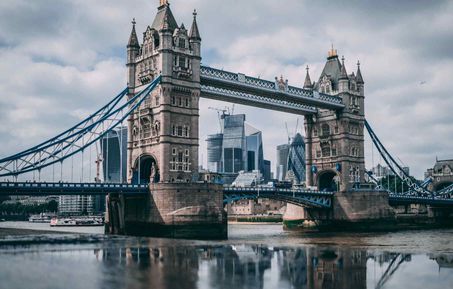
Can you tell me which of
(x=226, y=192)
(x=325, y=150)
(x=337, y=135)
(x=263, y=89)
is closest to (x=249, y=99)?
(x=263, y=89)

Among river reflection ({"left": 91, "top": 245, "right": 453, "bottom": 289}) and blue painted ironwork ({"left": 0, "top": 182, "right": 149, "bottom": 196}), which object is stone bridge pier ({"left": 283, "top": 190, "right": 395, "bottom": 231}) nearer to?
blue painted ironwork ({"left": 0, "top": 182, "right": 149, "bottom": 196})

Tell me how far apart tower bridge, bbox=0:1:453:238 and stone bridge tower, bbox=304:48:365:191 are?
0.72 feet

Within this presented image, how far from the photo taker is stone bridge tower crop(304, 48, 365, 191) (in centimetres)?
11006

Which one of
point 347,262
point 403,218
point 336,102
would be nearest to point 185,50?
point 336,102

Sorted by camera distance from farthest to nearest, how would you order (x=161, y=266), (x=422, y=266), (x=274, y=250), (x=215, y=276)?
(x=274, y=250)
(x=422, y=266)
(x=161, y=266)
(x=215, y=276)

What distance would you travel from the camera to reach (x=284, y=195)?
93750 millimetres

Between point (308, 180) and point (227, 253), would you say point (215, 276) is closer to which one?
point (227, 253)

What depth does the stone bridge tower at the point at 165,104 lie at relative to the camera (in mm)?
78875

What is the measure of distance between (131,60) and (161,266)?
55111 mm

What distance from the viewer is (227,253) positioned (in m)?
47.5

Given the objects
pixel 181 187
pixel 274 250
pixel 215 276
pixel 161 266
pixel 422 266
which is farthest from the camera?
pixel 181 187

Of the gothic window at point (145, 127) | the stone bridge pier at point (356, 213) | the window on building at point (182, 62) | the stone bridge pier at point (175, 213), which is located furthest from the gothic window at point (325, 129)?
the gothic window at point (145, 127)

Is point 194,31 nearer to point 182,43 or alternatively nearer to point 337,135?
point 182,43

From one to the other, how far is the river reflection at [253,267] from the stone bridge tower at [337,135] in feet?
197
